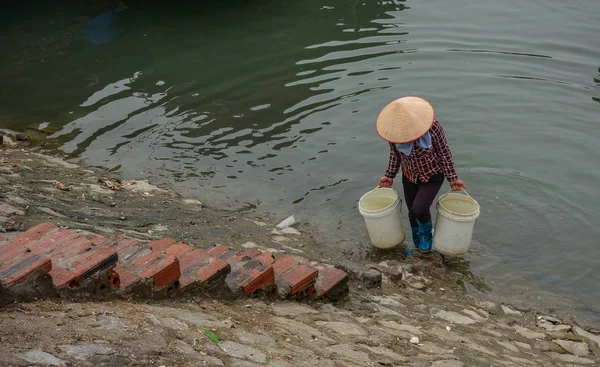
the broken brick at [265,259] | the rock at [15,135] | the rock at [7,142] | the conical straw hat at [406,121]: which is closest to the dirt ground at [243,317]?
the broken brick at [265,259]

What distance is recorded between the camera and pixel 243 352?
410 centimetres

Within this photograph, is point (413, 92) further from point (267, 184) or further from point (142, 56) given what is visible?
point (142, 56)

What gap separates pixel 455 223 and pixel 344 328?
2539 mm

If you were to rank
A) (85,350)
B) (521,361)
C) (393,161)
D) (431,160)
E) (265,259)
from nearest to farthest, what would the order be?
(85,350)
(521,361)
(265,259)
(431,160)
(393,161)

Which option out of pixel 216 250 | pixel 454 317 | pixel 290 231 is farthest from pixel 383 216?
pixel 216 250

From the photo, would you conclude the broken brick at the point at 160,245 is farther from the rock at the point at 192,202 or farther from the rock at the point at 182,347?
the rock at the point at 192,202

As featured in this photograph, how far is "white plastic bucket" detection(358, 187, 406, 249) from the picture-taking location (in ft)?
24.0

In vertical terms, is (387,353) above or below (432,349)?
above

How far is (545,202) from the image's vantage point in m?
8.61

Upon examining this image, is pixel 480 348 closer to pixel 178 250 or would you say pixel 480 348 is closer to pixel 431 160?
pixel 431 160

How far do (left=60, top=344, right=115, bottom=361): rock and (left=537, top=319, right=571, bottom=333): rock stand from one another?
13.7 ft

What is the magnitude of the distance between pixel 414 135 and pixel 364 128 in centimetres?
412

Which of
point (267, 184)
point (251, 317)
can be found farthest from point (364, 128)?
point (251, 317)

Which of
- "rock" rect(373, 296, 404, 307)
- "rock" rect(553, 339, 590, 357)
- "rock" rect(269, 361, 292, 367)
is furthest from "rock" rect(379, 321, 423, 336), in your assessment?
"rock" rect(269, 361, 292, 367)
